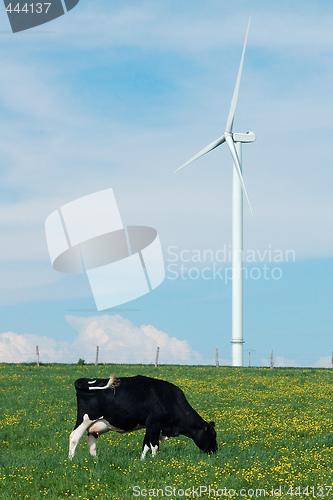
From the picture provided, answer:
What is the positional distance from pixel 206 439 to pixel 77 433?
125 inches

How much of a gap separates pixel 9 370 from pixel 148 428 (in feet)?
96.7

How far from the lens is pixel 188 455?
50.0ft

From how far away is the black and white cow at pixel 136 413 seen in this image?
14914 mm

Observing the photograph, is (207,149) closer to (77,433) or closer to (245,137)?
(245,137)

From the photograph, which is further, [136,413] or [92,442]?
[92,442]

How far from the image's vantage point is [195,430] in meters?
15.5

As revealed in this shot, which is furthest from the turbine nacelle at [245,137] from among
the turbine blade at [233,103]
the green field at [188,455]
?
the green field at [188,455]

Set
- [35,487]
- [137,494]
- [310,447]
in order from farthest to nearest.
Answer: [310,447] → [35,487] → [137,494]

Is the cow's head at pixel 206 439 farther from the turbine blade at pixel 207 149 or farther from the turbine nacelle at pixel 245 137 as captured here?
the turbine nacelle at pixel 245 137

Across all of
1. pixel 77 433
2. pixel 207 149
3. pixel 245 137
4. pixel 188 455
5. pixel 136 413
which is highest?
pixel 245 137

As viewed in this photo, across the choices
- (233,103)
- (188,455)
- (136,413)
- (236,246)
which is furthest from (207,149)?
(136,413)

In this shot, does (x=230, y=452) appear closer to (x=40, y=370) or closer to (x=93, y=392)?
(x=93, y=392)

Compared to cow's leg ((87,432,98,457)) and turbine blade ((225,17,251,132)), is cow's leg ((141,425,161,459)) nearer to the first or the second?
cow's leg ((87,432,98,457))

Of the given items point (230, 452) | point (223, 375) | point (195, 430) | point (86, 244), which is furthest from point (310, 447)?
point (86, 244)
